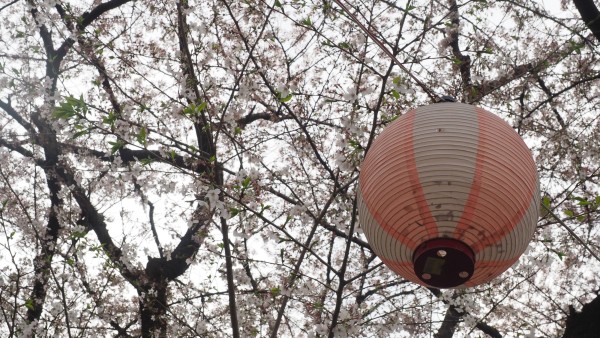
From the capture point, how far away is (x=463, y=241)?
2037 mm

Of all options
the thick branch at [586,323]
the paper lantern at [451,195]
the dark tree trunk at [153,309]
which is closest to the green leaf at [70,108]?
the paper lantern at [451,195]

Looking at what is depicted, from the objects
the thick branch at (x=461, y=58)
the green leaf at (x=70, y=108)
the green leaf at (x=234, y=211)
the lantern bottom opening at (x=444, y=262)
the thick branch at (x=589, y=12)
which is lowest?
the lantern bottom opening at (x=444, y=262)

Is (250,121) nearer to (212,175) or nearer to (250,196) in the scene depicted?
(250,196)

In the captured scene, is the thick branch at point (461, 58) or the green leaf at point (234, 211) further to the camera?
the thick branch at point (461, 58)

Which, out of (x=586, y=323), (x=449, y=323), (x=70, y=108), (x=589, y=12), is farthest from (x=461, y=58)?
(x=70, y=108)

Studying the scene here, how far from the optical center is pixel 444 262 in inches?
81.2

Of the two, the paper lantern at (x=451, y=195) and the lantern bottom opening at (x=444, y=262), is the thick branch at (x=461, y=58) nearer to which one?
the paper lantern at (x=451, y=195)

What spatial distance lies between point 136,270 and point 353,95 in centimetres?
395

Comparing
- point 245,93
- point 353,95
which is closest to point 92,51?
point 245,93

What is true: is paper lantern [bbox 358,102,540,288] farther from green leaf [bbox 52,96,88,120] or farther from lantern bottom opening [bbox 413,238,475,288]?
green leaf [bbox 52,96,88,120]

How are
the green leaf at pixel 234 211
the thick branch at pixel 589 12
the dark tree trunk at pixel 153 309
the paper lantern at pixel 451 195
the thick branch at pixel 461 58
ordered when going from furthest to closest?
the dark tree trunk at pixel 153 309 < the thick branch at pixel 461 58 < the thick branch at pixel 589 12 < the green leaf at pixel 234 211 < the paper lantern at pixel 451 195

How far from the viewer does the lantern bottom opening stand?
2.02m

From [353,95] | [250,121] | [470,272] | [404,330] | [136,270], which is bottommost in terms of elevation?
[470,272]

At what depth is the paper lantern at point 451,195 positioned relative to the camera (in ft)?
6.52
